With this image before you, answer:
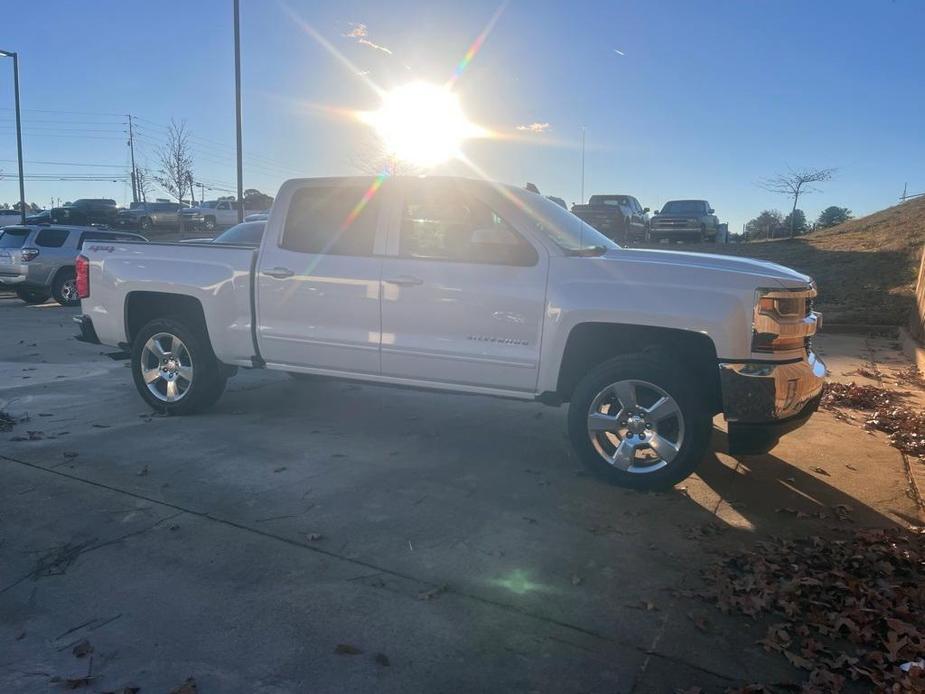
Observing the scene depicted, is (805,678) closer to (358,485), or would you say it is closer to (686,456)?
(686,456)

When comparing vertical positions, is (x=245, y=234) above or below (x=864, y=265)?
above

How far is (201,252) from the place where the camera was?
5992 mm

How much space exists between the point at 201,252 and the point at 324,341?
1.49 m

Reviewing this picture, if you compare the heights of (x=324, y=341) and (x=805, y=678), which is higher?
(x=324, y=341)

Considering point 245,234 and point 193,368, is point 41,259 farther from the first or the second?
point 193,368

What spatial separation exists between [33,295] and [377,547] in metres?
15.8

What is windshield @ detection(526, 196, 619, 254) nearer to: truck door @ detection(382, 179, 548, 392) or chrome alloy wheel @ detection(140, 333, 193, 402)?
truck door @ detection(382, 179, 548, 392)

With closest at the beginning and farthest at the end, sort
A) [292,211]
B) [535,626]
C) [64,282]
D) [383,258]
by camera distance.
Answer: [535,626] → [383,258] → [292,211] → [64,282]

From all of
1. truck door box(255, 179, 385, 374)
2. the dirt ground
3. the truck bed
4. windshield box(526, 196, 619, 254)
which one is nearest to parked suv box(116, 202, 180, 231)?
the truck bed

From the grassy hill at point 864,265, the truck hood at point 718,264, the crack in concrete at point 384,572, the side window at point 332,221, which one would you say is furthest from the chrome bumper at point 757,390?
the grassy hill at point 864,265

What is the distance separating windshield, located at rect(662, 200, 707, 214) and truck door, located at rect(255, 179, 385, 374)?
20549mm

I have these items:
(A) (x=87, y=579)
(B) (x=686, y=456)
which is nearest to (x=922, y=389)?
(B) (x=686, y=456)

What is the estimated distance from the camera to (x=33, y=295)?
53.2 ft

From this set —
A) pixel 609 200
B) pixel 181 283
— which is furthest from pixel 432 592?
pixel 609 200
